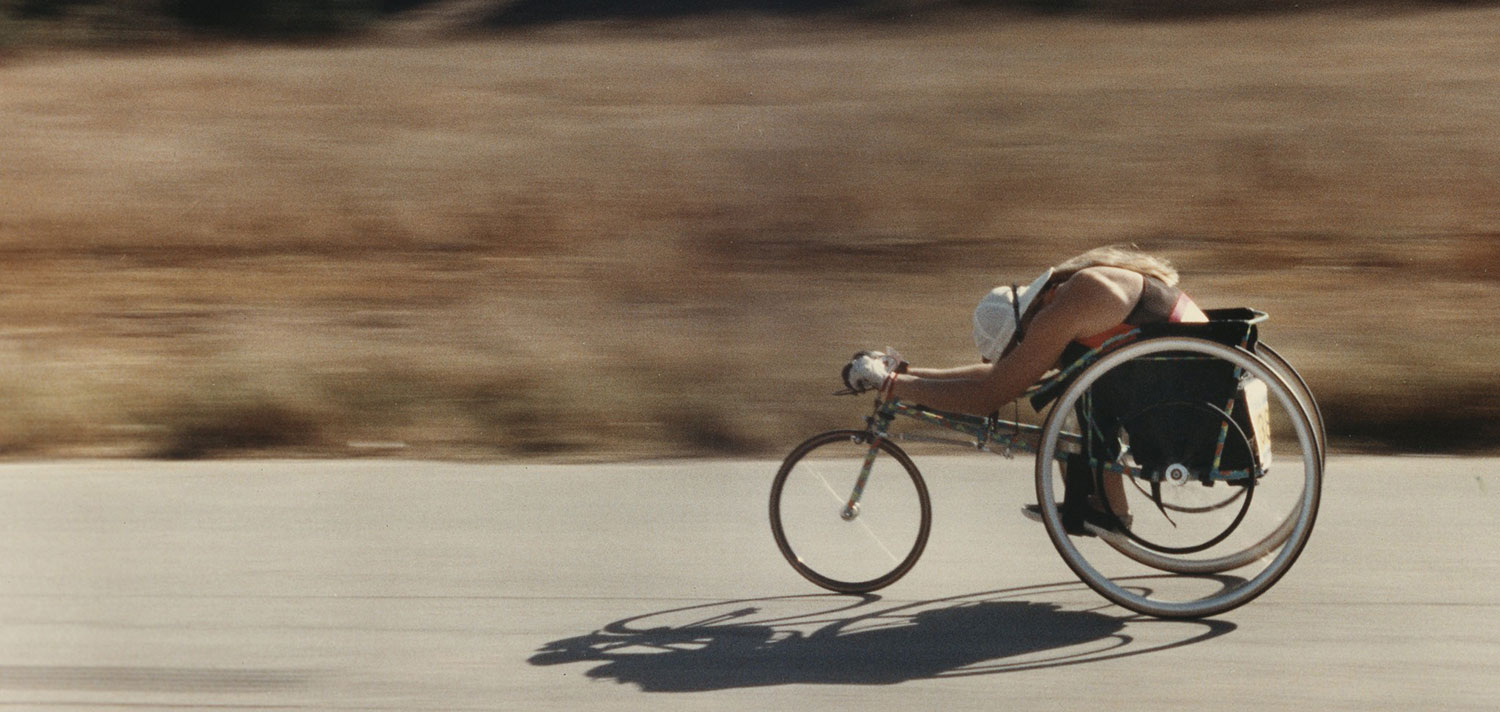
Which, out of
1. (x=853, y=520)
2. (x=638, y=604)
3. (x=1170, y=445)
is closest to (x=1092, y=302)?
(x=1170, y=445)

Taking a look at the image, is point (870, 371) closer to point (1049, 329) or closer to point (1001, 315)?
point (1001, 315)

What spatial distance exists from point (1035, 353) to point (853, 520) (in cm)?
74

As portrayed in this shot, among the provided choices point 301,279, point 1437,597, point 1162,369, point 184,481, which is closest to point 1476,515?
point 1437,597

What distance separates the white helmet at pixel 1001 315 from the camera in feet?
14.7

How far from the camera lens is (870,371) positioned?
454cm

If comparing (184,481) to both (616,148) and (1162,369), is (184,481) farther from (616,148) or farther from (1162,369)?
(616,148)

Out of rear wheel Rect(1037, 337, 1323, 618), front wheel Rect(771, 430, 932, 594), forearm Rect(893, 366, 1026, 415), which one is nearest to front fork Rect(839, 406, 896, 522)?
front wheel Rect(771, 430, 932, 594)

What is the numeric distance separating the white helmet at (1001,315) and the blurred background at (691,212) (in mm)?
1923

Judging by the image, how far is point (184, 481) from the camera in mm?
5906

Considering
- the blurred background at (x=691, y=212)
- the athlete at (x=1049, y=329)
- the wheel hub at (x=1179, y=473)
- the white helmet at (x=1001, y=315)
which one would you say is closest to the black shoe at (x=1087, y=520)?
the athlete at (x=1049, y=329)

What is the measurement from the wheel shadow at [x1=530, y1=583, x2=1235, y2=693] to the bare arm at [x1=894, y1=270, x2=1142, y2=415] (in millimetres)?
571

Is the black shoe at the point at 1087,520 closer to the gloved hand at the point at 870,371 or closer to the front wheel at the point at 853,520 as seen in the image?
the front wheel at the point at 853,520

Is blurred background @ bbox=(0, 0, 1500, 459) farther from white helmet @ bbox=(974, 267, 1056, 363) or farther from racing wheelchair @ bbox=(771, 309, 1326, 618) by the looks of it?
white helmet @ bbox=(974, 267, 1056, 363)

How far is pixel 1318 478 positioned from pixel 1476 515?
1286 millimetres
